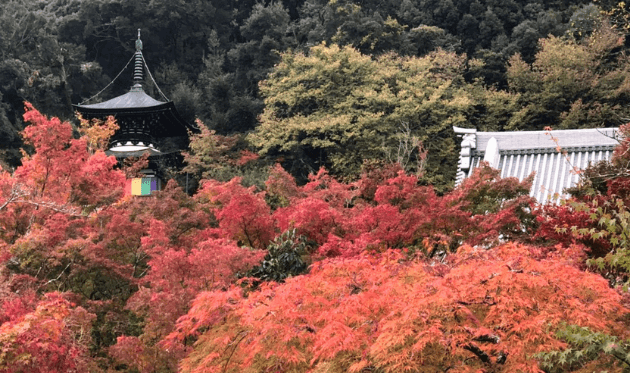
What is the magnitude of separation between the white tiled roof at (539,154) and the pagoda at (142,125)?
40.1 feet

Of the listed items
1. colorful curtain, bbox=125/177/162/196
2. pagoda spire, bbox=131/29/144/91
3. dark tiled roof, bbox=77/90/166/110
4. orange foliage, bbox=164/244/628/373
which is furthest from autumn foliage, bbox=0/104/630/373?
pagoda spire, bbox=131/29/144/91

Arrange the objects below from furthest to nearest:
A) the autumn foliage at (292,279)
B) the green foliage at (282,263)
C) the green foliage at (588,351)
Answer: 1. the green foliage at (282,263)
2. the autumn foliage at (292,279)
3. the green foliage at (588,351)

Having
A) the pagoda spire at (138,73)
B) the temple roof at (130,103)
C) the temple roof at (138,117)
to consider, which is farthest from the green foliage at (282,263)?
the pagoda spire at (138,73)

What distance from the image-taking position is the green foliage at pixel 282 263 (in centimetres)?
892

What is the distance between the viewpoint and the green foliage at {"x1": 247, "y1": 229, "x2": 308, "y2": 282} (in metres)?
8.92

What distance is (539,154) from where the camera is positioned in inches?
464

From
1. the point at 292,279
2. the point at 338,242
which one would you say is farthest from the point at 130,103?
the point at 292,279

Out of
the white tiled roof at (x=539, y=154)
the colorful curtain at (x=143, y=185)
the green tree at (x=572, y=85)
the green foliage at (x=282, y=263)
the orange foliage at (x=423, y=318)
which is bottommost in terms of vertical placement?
the colorful curtain at (x=143, y=185)

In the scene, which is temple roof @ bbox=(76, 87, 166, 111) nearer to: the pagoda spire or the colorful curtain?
the pagoda spire

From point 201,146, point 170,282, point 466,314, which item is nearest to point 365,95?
point 201,146

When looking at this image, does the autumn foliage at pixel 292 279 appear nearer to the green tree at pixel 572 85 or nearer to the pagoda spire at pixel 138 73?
the pagoda spire at pixel 138 73

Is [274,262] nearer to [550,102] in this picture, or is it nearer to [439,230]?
[439,230]

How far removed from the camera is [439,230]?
8.52 metres

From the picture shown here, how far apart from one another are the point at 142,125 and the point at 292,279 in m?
18.0
